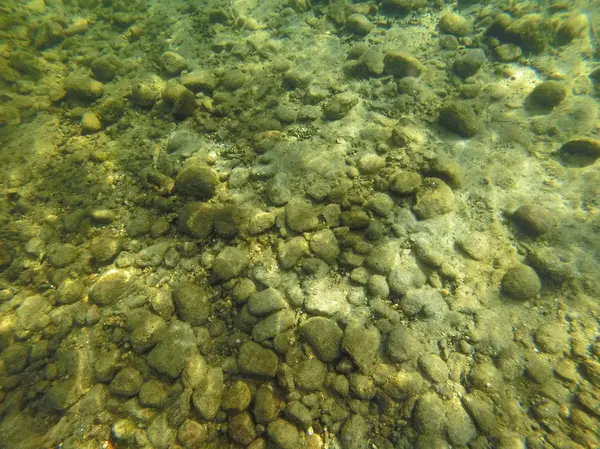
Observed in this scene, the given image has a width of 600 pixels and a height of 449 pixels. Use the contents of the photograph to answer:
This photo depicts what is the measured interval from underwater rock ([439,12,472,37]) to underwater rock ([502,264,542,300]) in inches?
189

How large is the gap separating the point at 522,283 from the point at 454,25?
5.07 metres

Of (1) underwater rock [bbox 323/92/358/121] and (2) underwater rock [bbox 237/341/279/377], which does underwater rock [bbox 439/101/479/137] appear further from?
(2) underwater rock [bbox 237/341/279/377]

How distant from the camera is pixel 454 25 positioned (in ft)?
17.7

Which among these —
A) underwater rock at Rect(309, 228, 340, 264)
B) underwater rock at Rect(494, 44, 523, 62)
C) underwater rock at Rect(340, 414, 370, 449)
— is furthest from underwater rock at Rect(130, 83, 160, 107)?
underwater rock at Rect(494, 44, 523, 62)

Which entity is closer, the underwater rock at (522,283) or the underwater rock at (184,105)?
the underwater rock at (522,283)

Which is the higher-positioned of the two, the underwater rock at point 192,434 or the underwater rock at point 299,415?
the underwater rock at point 299,415

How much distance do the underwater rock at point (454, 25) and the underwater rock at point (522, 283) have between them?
4.81 metres


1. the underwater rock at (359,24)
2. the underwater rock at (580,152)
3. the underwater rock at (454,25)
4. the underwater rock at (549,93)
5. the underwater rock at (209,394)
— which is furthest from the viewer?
the underwater rock at (359,24)

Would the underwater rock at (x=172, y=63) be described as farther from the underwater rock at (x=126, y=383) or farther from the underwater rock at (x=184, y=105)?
the underwater rock at (x=126, y=383)

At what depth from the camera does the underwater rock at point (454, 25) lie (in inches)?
212

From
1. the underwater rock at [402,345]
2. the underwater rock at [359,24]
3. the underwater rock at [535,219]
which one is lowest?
the underwater rock at [402,345]

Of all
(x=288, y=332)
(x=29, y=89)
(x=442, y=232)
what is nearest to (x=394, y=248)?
(x=442, y=232)

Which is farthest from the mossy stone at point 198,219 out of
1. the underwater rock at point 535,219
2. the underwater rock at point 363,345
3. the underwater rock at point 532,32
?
the underwater rock at point 532,32

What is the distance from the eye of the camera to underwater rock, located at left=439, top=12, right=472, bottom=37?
212 inches
